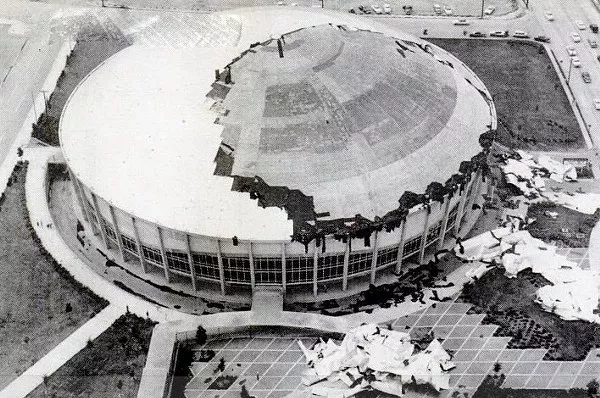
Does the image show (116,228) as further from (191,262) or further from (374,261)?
(374,261)

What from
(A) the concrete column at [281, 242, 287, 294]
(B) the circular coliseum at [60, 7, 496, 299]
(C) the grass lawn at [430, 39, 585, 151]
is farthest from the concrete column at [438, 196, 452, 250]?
(C) the grass lawn at [430, 39, 585, 151]

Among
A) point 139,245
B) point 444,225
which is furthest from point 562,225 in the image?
point 139,245

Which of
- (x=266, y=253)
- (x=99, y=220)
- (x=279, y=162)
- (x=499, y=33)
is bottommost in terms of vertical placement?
(x=499, y=33)

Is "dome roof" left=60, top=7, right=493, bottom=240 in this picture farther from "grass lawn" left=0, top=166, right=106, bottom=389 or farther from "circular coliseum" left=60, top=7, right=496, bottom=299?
"grass lawn" left=0, top=166, right=106, bottom=389

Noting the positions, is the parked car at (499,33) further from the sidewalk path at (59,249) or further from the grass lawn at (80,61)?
the sidewalk path at (59,249)

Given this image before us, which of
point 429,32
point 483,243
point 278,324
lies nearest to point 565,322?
point 483,243

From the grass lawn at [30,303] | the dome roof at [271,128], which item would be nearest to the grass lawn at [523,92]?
the dome roof at [271,128]
